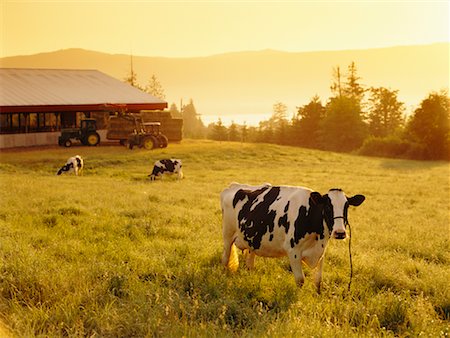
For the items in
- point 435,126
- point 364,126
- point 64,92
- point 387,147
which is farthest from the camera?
point 364,126

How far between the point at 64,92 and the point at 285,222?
4344 centimetres

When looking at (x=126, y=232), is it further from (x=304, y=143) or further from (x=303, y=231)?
(x=304, y=143)

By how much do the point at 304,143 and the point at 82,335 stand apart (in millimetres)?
75844

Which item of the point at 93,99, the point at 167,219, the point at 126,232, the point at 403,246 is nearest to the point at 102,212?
the point at 167,219

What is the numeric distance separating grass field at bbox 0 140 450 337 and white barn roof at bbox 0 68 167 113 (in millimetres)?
25428

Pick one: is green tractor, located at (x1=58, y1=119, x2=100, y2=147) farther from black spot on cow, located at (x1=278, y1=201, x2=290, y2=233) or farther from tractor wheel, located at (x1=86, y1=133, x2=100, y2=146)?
black spot on cow, located at (x1=278, y1=201, x2=290, y2=233)

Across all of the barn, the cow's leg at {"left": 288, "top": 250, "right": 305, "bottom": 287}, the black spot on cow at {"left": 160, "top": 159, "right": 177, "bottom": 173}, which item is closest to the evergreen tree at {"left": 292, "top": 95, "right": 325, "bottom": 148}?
the barn

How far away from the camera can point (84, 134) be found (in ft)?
138

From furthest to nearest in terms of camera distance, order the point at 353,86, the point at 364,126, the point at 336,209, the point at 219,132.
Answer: the point at 353,86 < the point at 219,132 < the point at 364,126 < the point at 336,209

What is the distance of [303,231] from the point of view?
8109 mm

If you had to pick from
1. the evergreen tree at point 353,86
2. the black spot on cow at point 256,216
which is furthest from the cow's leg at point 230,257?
the evergreen tree at point 353,86

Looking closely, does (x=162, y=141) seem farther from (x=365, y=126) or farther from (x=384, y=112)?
(x=384, y=112)

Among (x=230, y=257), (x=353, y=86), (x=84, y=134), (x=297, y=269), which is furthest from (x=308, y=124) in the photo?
(x=297, y=269)

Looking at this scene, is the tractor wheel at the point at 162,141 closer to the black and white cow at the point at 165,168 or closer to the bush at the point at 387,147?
the black and white cow at the point at 165,168
